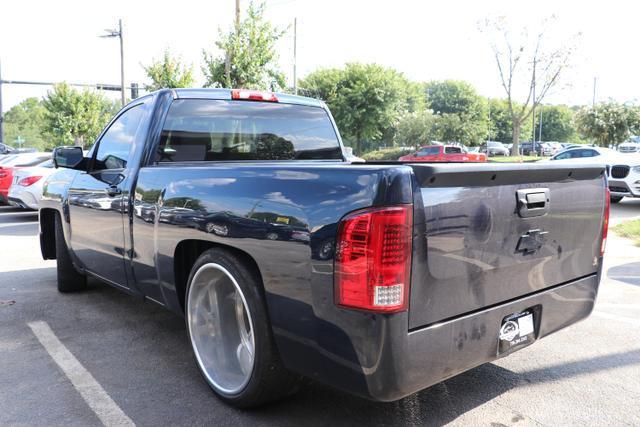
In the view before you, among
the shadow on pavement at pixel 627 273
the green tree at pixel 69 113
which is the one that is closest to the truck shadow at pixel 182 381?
the shadow on pavement at pixel 627 273

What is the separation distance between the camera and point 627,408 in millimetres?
3125

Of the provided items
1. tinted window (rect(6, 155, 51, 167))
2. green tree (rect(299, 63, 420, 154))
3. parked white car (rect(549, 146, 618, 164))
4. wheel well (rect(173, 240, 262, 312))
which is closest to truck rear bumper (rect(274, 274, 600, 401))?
wheel well (rect(173, 240, 262, 312))

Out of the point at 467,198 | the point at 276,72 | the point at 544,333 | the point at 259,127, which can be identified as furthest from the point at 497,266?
the point at 276,72

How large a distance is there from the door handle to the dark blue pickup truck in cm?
2

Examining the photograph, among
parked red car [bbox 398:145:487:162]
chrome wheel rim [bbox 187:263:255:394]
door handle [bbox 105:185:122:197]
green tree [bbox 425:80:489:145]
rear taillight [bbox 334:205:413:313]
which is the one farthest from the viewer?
green tree [bbox 425:80:489:145]

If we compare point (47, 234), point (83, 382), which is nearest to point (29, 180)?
point (47, 234)

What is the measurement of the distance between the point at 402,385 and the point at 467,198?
88 centimetres

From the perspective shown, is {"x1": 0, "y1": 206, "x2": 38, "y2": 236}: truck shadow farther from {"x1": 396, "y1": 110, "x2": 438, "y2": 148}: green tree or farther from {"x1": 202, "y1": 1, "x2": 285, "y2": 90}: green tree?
{"x1": 396, "y1": 110, "x2": 438, "y2": 148}: green tree

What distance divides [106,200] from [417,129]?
47.8 m

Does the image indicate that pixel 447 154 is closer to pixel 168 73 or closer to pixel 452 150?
pixel 452 150

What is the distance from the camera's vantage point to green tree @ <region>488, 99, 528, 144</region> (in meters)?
90.7

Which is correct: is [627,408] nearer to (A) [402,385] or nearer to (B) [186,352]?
(A) [402,385]

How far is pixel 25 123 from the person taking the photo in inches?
4434

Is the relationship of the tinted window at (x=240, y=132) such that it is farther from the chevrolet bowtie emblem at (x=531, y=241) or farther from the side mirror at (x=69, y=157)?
the chevrolet bowtie emblem at (x=531, y=241)
